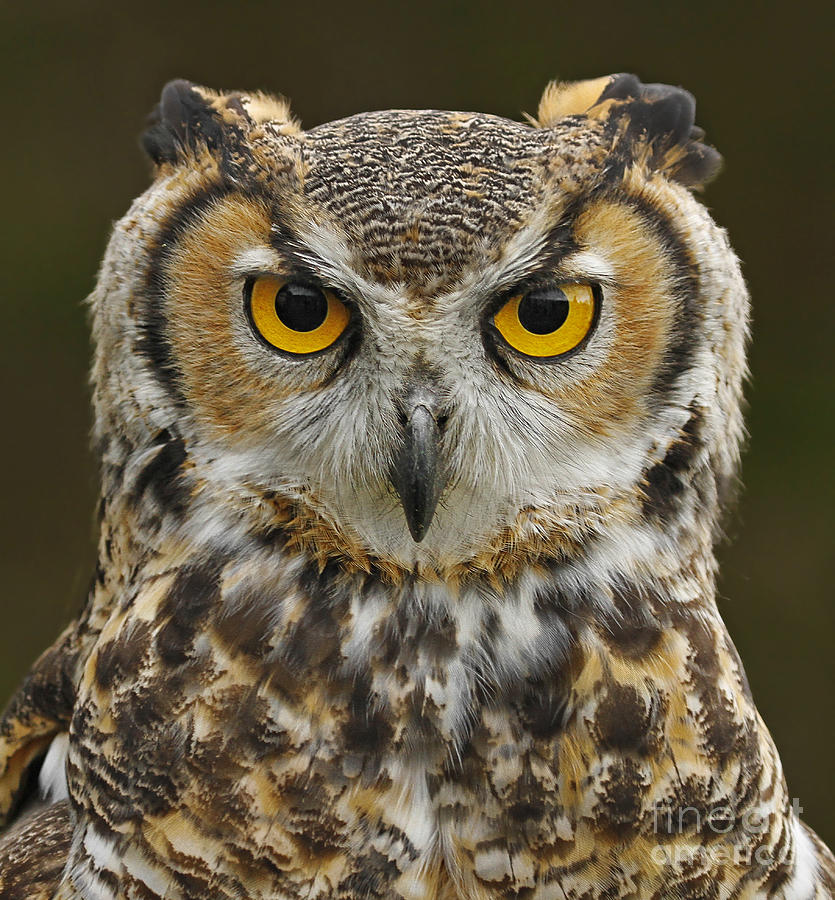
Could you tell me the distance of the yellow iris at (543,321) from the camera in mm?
1000

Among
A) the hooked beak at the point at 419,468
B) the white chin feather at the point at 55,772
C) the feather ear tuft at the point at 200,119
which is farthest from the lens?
the white chin feather at the point at 55,772

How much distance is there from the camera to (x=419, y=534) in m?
0.98

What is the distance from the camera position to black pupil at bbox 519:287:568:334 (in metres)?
1.00

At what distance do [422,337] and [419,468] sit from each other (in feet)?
0.37

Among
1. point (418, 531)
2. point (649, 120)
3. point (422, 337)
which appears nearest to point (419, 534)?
point (418, 531)

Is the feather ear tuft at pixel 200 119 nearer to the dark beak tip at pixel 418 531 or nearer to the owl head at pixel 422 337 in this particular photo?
the owl head at pixel 422 337

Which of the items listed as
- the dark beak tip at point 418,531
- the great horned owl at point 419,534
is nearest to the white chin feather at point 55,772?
the great horned owl at point 419,534

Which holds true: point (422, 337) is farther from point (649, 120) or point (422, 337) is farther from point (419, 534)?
point (649, 120)

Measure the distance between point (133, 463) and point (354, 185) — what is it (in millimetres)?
362

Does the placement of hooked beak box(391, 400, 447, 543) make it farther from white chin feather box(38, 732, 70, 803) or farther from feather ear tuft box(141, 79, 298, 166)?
white chin feather box(38, 732, 70, 803)

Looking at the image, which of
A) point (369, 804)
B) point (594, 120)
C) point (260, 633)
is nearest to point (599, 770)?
point (369, 804)
